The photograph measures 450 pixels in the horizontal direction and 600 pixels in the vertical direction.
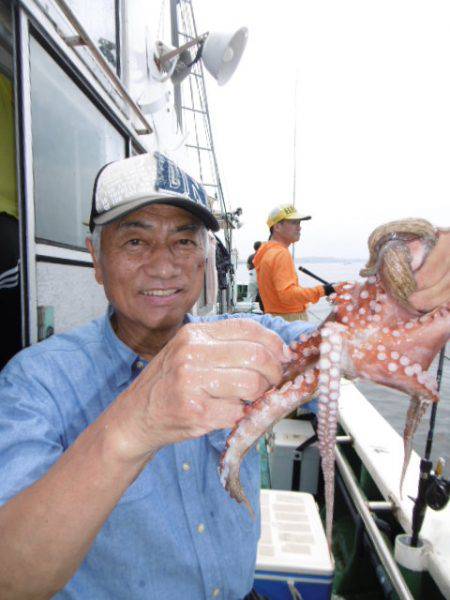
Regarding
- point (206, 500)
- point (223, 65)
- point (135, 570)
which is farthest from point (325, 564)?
point (223, 65)

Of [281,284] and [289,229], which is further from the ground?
[289,229]

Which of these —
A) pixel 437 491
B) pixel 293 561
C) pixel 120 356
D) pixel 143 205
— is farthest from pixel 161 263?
pixel 437 491

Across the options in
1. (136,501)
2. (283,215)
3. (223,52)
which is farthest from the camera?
(283,215)

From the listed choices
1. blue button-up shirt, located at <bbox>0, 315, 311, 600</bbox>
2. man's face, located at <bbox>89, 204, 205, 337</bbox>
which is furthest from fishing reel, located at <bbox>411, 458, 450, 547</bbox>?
man's face, located at <bbox>89, 204, 205, 337</bbox>

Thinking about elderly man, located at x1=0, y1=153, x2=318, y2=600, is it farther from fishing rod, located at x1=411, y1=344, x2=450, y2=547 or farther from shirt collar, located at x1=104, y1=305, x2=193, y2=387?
fishing rod, located at x1=411, y1=344, x2=450, y2=547

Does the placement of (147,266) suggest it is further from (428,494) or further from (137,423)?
(428,494)

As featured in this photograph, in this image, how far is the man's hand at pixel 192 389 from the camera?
3.52ft

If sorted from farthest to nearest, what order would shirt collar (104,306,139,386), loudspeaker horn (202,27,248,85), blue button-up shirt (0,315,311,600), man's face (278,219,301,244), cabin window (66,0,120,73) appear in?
man's face (278,219,301,244) < loudspeaker horn (202,27,248,85) < cabin window (66,0,120,73) < shirt collar (104,306,139,386) < blue button-up shirt (0,315,311,600)

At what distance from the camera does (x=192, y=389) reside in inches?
42.1

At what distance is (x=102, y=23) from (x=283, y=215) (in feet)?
12.9

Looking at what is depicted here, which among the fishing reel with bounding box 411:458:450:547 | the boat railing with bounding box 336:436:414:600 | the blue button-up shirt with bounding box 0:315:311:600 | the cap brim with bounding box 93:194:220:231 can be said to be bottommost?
the boat railing with bounding box 336:436:414:600

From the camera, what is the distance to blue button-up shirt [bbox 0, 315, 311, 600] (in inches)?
61.1

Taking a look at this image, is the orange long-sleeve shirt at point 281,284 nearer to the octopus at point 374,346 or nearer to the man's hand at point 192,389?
the octopus at point 374,346

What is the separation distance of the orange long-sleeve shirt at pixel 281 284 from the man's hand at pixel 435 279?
4171 millimetres
